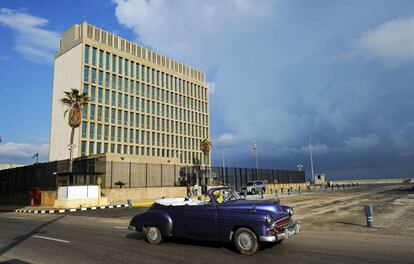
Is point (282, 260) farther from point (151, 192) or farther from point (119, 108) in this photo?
point (119, 108)

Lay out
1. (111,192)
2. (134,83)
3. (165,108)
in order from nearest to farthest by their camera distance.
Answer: (111,192) → (134,83) → (165,108)

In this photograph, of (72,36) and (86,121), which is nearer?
(86,121)

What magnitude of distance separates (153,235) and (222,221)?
2395 millimetres

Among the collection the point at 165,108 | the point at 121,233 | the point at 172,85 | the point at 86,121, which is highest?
the point at 172,85

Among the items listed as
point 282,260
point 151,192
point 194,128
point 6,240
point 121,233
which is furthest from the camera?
point 194,128

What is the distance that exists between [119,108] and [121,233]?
Answer: 67054mm

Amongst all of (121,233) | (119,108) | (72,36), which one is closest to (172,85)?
(119,108)

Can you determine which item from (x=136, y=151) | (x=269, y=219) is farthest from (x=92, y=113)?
(x=269, y=219)

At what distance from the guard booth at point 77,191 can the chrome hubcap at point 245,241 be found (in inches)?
928

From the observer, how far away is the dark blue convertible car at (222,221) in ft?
24.6

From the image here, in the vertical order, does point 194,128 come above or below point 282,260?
above

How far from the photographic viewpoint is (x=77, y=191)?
28.8 metres

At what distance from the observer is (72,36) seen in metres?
72.2

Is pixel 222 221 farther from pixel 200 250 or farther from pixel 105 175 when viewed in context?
pixel 105 175
